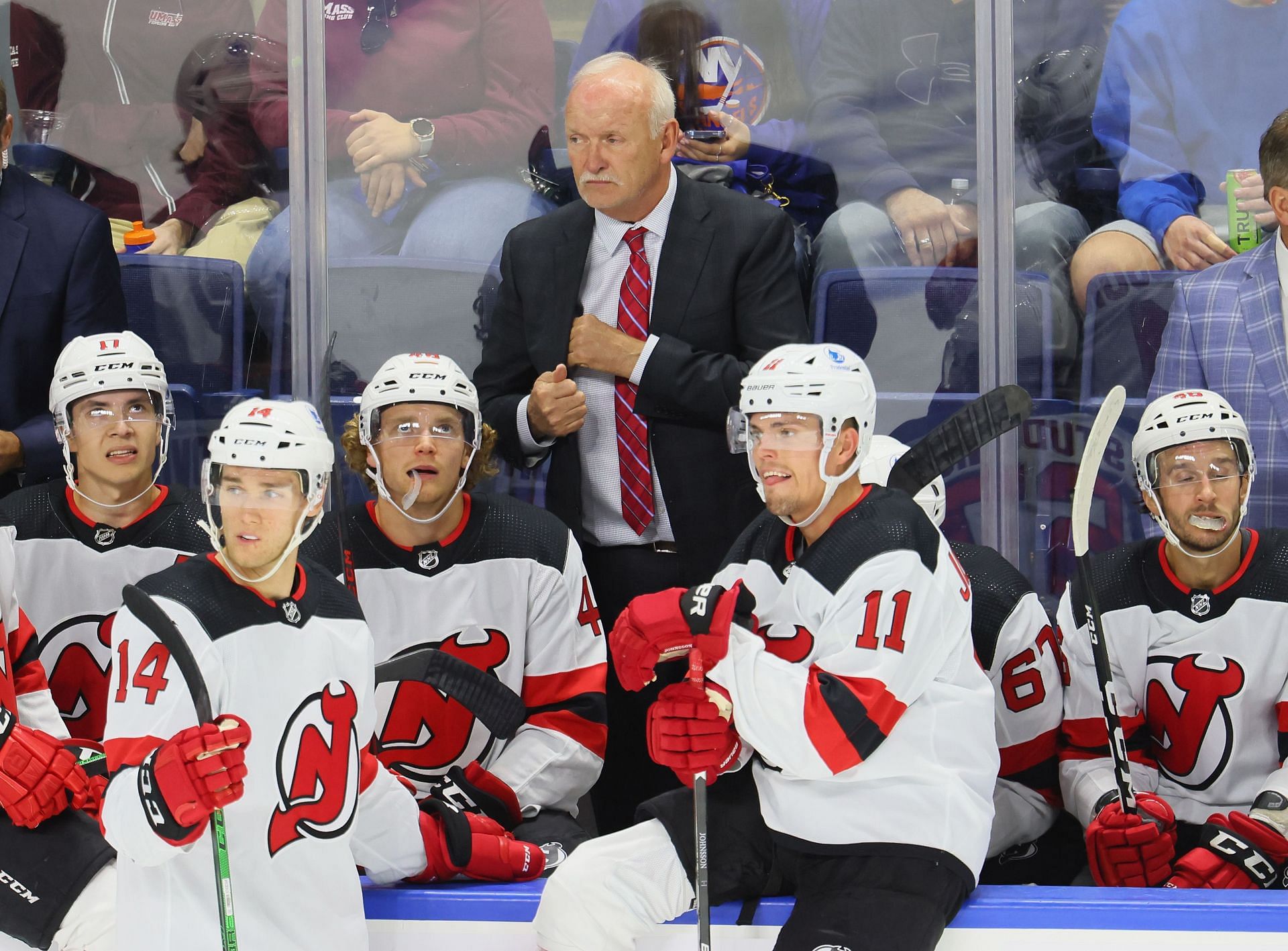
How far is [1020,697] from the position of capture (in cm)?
286

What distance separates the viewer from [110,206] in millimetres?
3641

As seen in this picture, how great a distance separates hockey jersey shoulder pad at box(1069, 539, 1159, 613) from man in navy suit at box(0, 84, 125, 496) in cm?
205

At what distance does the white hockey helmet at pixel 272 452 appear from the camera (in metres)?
2.20

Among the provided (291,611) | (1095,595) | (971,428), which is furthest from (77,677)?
(1095,595)

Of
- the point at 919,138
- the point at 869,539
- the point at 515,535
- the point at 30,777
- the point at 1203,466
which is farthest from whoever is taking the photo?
the point at 919,138

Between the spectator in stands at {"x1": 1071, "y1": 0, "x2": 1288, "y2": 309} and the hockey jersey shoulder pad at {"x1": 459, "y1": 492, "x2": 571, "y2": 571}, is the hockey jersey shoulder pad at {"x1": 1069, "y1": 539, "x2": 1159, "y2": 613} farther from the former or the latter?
the hockey jersey shoulder pad at {"x1": 459, "y1": 492, "x2": 571, "y2": 571}

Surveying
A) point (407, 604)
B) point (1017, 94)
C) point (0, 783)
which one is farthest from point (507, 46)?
point (0, 783)

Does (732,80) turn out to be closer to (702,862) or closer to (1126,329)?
(1126,329)

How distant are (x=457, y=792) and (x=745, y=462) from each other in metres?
0.88

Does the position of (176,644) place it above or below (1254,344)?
below

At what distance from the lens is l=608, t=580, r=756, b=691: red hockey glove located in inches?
85.7

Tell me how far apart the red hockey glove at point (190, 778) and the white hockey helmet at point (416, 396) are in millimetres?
963

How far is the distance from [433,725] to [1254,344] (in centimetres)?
187

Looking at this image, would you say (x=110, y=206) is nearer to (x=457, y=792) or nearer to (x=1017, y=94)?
(x=457, y=792)
